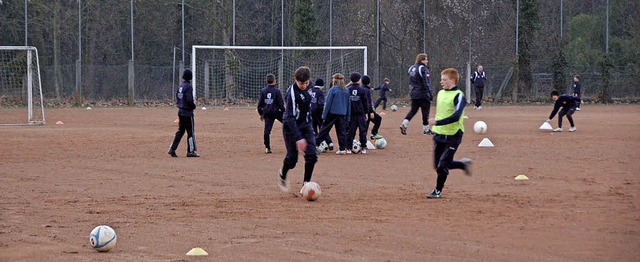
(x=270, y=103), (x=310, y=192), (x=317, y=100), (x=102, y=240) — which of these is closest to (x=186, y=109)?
(x=270, y=103)

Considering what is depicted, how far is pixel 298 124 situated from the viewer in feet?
38.2

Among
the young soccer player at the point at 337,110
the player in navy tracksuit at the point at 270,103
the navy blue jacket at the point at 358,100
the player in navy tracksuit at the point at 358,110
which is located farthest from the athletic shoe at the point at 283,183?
the navy blue jacket at the point at 358,100

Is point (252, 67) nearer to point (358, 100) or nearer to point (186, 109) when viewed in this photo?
point (358, 100)

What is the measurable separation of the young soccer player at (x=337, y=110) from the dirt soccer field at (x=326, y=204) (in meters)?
0.54

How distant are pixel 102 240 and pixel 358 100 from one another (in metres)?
10.5

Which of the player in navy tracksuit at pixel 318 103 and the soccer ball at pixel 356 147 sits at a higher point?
the player in navy tracksuit at pixel 318 103

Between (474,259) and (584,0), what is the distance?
47634 mm

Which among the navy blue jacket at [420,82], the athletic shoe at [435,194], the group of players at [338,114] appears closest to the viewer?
the group of players at [338,114]

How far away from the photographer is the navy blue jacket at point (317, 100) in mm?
17438

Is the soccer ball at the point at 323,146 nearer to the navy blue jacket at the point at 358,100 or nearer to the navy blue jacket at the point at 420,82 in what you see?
the navy blue jacket at the point at 358,100

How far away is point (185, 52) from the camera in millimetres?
44781

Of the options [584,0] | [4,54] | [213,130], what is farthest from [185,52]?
[584,0]

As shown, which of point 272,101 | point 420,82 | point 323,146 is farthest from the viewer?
point 420,82

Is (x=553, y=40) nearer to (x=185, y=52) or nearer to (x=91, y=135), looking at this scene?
(x=185, y=52)
